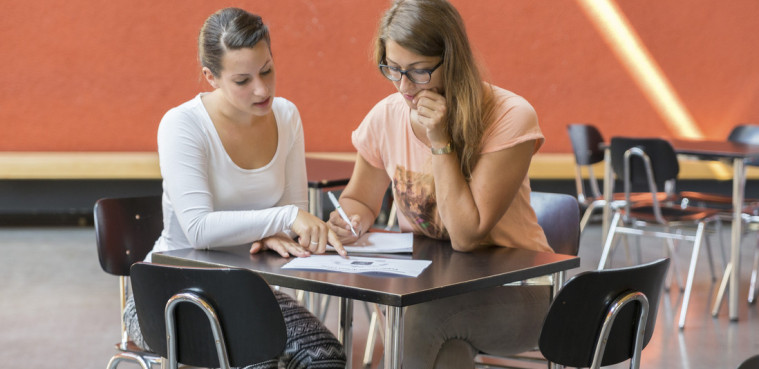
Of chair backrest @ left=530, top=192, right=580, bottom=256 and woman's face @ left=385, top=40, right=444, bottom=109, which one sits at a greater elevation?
woman's face @ left=385, top=40, right=444, bottom=109

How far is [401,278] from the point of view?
1738 mm

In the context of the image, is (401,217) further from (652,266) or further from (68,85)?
(68,85)

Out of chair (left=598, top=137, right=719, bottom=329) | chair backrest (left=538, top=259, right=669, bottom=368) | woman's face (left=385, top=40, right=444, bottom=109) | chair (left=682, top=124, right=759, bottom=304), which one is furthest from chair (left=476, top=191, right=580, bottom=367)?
chair (left=682, top=124, right=759, bottom=304)

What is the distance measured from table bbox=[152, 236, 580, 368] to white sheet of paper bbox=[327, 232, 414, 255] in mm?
28

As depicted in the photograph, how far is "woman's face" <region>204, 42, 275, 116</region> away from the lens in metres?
2.16

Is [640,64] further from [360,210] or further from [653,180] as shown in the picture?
[360,210]

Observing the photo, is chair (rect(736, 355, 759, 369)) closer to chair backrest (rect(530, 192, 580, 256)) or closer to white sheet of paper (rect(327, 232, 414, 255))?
white sheet of paper (rect(327, 232, 414, 255))

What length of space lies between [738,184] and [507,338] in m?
2.53

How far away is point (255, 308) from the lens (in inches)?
65.6

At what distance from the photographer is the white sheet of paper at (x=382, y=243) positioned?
2041mm

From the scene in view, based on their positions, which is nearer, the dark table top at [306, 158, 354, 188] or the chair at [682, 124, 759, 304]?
the dark table top at [306, 158, 354, 188]

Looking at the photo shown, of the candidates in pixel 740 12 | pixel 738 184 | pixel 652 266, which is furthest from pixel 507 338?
pixel 740 12

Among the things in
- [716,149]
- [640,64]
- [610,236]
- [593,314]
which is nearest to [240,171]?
[593,314]

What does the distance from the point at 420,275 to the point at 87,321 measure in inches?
104
